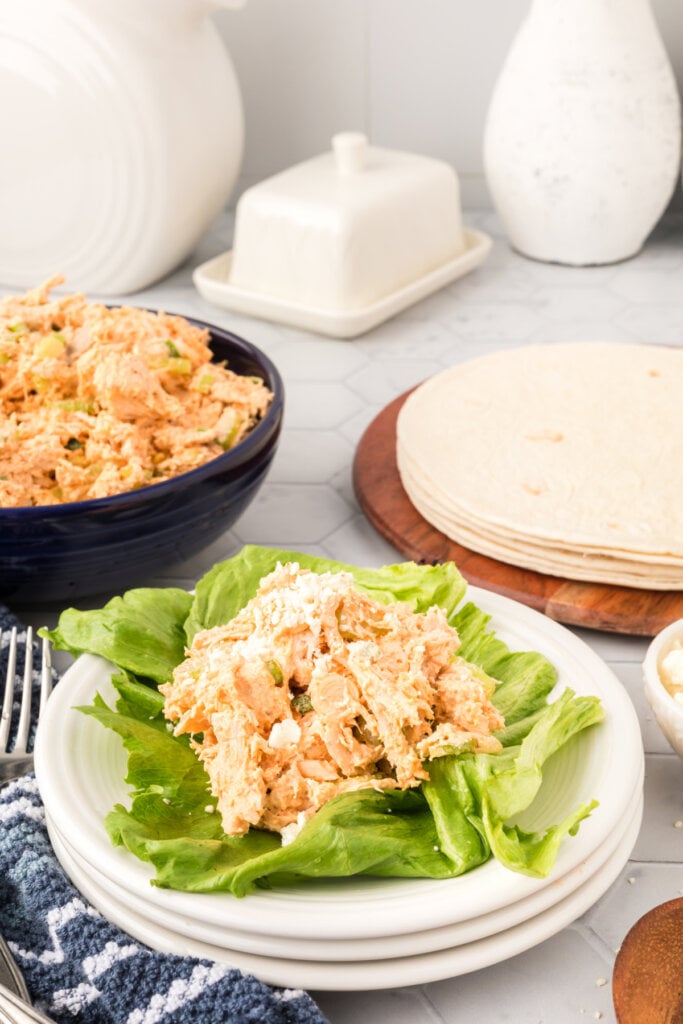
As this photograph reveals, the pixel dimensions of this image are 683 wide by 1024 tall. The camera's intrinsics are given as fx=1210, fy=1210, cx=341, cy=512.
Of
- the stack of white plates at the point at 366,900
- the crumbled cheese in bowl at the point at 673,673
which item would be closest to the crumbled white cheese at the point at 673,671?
the crumbled cheese in bowl at the point at 673,673

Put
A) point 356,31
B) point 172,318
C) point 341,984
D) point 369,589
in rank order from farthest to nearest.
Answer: point 356,31 < point 172,318 < point 369,589 < point 341,984

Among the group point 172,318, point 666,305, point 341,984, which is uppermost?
point 172,318

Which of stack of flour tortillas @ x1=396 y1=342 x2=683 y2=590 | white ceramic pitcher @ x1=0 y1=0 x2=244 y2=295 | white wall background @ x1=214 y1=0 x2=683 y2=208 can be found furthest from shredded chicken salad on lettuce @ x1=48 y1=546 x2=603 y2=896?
white wall background @ x1=214 y1=0 x2=683 y2=208

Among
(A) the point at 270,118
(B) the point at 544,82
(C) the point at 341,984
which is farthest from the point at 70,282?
(C) the point at 341,984

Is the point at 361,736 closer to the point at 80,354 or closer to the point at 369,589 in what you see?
the point at 369,589

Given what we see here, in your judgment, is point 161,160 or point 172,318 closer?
point 172,318

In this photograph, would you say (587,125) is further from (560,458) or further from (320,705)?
(320,705)
